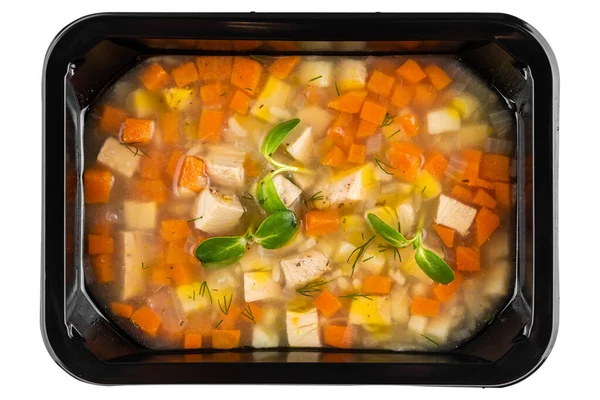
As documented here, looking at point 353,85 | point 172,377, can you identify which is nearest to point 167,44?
→ point 353,85

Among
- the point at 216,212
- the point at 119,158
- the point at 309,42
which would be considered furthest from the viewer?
the point at 119,158

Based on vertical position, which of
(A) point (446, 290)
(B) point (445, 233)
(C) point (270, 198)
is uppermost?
(C) point (270, 198)

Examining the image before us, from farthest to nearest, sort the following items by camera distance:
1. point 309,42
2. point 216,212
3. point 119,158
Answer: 1. point 119,158
2. point 216,212
3. point 309,42

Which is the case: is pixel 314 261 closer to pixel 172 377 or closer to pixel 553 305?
pixel 172 377

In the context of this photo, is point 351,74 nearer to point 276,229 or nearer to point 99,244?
point 276,229

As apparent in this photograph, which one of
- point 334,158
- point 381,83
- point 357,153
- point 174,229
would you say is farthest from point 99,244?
point 381,83

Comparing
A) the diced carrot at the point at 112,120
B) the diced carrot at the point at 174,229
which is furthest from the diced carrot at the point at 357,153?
the diced carrot at the point at 112,120
